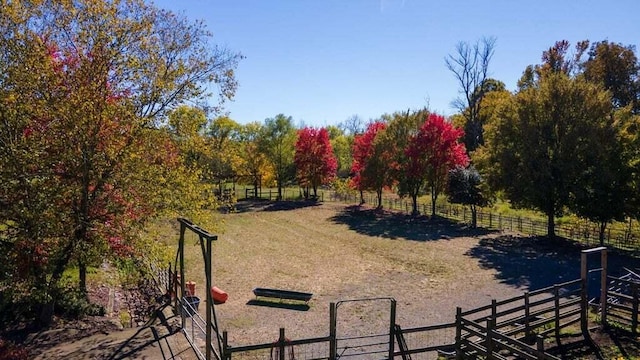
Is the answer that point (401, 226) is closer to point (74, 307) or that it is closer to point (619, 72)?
point (74, 307)

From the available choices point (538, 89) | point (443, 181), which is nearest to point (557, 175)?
point (538, 89)

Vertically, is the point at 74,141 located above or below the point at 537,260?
above

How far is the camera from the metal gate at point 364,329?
11312 millimetres

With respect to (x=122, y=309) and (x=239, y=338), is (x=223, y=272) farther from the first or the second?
(x=239, y=338)

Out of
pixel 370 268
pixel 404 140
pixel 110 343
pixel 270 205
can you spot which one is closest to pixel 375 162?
pixel 404 140

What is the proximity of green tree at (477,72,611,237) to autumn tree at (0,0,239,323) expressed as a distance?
21274 millimetres

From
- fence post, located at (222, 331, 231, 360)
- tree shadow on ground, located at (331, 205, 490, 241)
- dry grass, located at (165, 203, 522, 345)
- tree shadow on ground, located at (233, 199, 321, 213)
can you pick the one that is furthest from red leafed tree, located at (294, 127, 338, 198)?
fence post, located at (222, 331, 231, 360)

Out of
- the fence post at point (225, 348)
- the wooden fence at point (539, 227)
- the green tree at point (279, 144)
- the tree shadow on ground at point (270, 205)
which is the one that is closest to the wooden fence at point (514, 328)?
the fence post at point (225, 348)

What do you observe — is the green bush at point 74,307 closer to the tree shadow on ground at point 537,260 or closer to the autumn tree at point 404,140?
the tree shadow on ground at point 537,260

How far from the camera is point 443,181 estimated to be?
36969 mm

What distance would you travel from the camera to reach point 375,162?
41000 millimetres

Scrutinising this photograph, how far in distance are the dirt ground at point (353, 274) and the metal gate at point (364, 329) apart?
78mm

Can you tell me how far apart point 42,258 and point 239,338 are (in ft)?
19.9

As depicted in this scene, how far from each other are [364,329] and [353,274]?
710 centimetres
